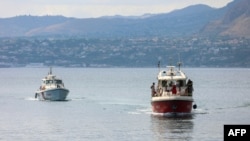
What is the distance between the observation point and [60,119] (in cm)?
9906

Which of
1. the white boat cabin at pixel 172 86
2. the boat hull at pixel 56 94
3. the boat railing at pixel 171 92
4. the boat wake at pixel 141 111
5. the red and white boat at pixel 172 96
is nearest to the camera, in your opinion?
the red and white boat at pixel 172 96

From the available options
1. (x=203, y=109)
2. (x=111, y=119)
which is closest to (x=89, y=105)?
(x=203, y=109)

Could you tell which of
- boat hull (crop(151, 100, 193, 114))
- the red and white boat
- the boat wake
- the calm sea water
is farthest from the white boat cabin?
the boat wake

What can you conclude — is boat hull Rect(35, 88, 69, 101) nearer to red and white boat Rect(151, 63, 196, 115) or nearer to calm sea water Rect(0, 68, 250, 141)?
calm sea water Rect(0, 68, 250, 141)

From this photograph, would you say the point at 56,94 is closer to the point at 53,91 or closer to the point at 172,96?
the point at 53,91

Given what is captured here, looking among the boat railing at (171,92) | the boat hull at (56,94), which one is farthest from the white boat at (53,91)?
the boat railing at (171,92)

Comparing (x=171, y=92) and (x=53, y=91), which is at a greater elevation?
(x=171, y=92)

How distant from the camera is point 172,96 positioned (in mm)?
95688

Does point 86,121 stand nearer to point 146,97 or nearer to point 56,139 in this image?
point 56,139

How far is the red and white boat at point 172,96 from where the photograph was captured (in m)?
95.9

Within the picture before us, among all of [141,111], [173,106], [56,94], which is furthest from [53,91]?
[173,106]

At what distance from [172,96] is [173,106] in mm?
1016

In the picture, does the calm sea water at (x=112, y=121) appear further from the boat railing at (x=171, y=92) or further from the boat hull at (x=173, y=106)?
the boat railing at (x=171, y=92)

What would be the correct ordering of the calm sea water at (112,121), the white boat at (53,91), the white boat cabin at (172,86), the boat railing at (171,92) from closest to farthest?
1. the calm sea water at (112,121)
2. the boat railing at (171,92)
3. the white boat cabin at (172,86)
4. the white boat at (53,91)
